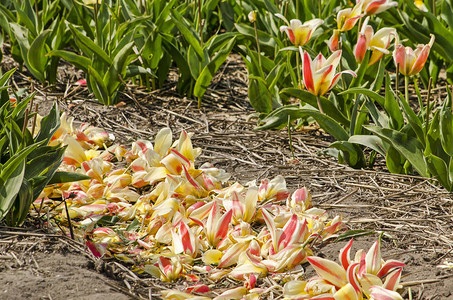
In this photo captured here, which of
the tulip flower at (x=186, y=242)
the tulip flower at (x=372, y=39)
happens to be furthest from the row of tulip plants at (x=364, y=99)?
the tulip flower at (x=186, y=242)

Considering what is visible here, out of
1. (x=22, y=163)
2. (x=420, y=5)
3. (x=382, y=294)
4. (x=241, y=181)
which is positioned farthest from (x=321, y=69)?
(x=420, y=5)

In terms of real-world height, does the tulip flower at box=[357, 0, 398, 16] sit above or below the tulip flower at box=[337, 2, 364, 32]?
above

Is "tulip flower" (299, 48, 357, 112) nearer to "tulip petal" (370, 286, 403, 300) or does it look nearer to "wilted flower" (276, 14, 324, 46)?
"wilted flower" (276, 14, 324, 46)

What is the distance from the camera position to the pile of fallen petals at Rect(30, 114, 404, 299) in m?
1.49

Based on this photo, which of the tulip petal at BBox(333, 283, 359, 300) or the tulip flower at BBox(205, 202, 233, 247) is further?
the tulip flower at BBox(205, 202, 233, 247)

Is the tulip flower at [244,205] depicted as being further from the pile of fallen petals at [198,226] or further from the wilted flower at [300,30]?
the wilted flower at [300,30]

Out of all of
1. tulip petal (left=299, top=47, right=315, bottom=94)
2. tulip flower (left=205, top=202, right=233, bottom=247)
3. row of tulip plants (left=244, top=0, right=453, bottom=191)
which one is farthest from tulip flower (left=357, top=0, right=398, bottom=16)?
tulip flower (left=205, top=202, right=233, bottom=247)

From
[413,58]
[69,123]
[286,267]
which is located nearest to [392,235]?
[286,267]

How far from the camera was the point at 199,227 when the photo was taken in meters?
1.88

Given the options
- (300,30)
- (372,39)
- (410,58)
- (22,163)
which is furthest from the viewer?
(300,30)

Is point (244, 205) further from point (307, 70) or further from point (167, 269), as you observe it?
point (307, 70)

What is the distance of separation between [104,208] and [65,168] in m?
0.34

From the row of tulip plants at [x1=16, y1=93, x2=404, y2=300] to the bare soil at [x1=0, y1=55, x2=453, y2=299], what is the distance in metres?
0.06

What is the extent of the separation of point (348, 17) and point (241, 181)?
0.73m
